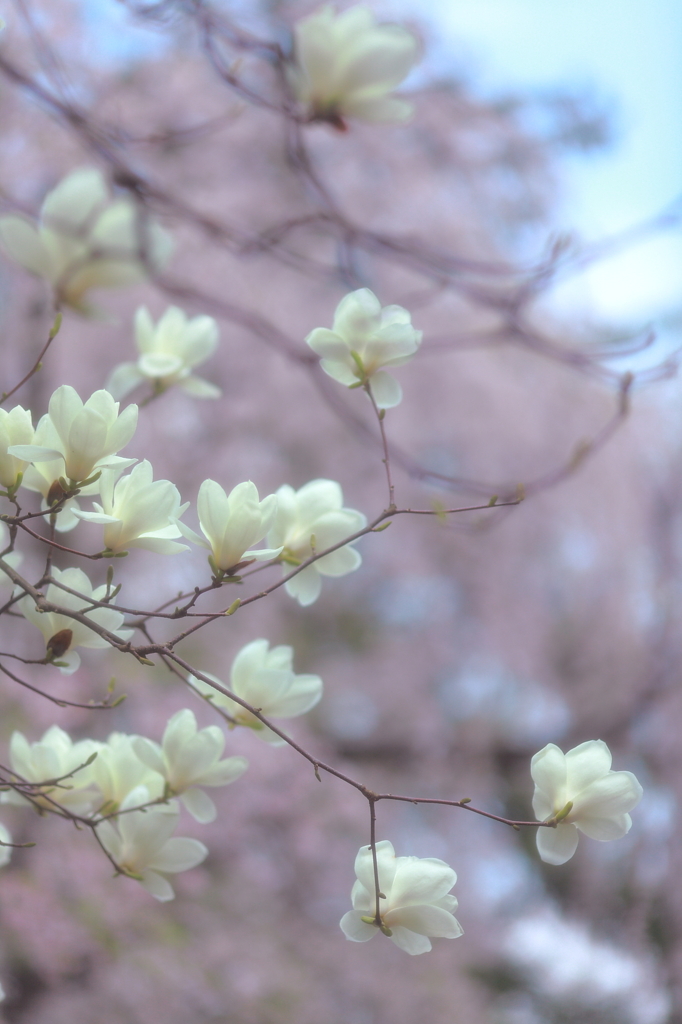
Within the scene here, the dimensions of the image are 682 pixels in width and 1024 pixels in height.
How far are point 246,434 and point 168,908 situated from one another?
1517mm

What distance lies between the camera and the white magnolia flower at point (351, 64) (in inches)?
15.1

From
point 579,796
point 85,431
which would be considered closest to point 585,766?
point 579,796

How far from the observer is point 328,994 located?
1800mm

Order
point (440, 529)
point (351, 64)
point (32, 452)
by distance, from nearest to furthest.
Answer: point (32, 452), point (351, 64), point (440, 529)

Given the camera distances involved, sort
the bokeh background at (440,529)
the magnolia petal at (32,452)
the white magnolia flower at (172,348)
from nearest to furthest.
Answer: the magnolia petal at (32,452), the white magnolia flower at (172,348), the bokeh background at (440,529)

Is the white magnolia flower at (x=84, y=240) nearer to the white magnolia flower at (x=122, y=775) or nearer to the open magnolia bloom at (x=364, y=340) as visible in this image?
the open magnolia bloom at (x=364, y=340)

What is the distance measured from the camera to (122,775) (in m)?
0.38

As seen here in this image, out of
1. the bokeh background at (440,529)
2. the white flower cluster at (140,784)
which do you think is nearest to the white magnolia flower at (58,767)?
the white flower cluster at (140,784)

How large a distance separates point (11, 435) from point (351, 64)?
0.25 m

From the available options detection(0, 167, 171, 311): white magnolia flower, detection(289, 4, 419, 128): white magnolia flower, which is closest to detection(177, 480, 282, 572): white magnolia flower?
detection(0, 167, 171, 311): white magnolia flower

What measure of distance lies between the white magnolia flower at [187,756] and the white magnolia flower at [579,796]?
14cm

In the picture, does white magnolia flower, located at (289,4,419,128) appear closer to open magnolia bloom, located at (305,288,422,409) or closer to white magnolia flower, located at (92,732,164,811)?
open magnolia bloom, located at (305,288,422,409)

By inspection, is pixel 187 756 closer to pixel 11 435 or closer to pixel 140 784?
pixel 140 784

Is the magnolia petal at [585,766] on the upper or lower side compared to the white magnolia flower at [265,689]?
upper
